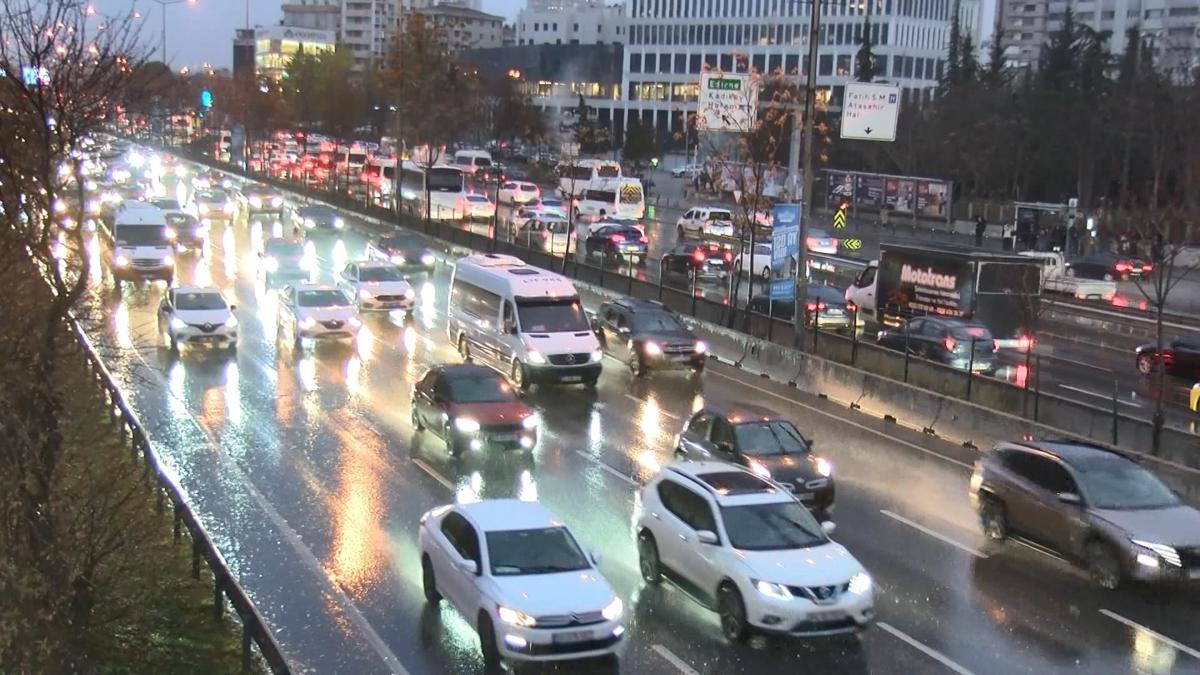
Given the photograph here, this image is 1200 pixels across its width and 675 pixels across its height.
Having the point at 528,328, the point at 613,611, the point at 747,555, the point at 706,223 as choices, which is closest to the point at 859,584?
the point at 747,555

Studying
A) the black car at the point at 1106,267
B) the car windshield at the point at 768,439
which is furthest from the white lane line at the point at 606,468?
the black car at the point at 1106,267

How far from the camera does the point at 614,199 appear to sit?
68.0m

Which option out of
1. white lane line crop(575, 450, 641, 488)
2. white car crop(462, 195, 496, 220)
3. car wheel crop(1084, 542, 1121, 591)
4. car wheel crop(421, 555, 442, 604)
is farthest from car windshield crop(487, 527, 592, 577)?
white car crop(462, 195, 496, 220)

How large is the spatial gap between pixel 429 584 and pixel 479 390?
7.75 m

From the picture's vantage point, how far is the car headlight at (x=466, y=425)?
65.5 feet

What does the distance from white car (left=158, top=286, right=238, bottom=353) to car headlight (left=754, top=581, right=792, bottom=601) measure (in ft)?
65.8

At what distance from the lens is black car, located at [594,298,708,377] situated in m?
28.2

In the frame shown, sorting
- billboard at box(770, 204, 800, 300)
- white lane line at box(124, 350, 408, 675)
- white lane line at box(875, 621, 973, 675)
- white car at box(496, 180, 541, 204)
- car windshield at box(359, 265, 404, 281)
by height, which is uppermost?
billboard at box(770, 204, 800, 300)

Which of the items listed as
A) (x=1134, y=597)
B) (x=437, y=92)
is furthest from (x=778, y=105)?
(x=437, y=92)

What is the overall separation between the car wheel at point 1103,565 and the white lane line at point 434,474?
9.08m

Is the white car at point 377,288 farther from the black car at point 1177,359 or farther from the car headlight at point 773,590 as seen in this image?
the car headlight at point 773,590

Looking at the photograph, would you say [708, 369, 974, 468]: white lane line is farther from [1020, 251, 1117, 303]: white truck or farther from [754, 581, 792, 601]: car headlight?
[1020, 251, 1117, 303]: white truck

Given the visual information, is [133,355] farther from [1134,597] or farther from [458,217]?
[458,217]

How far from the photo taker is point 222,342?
96.2 feet
